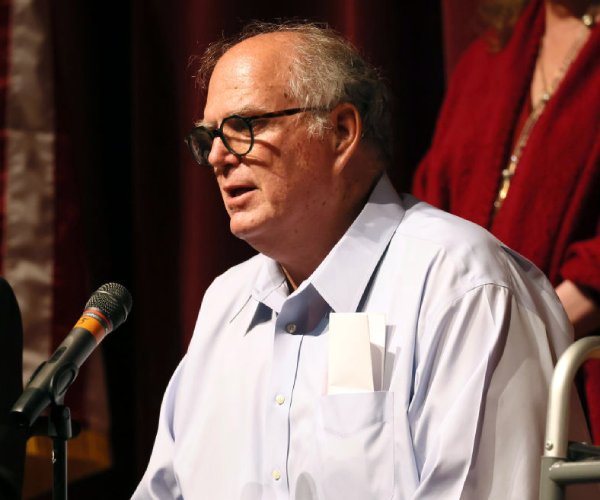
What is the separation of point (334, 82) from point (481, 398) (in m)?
0.71

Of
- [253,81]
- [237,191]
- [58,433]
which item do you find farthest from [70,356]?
[253,81]

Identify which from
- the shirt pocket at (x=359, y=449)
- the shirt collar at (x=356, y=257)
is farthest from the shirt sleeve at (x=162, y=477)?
the shirt pocket at (x=359, y=449)

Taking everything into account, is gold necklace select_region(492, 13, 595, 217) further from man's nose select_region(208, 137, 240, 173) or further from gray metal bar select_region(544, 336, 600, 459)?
gray metal bar select_region(544, 336, 600, 459)

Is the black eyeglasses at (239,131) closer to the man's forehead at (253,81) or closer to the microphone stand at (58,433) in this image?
the man's forehead at (253,81)

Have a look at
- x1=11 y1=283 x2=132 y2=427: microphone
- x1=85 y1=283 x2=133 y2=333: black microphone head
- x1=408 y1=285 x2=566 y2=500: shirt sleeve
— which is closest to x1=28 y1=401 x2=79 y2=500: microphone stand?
x1=11 y1=283 x2=132 y2=427: microphone

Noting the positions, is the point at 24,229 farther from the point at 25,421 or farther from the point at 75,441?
the point at 25,421

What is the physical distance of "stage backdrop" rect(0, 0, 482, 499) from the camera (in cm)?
306

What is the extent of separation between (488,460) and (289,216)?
1.98ft

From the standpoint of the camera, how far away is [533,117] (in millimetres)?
2379

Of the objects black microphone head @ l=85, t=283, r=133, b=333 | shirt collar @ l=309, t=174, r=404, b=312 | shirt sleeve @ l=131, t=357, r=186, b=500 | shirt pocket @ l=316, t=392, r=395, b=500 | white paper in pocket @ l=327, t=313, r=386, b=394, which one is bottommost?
shirt sleeve @ l=131, t=357, r=186, b=500

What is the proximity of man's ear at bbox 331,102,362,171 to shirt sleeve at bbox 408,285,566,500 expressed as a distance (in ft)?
1.40

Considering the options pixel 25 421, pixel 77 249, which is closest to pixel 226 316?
pixel 25 421

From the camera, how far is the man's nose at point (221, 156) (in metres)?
1.96

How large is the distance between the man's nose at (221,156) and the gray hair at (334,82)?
0.15 meters
